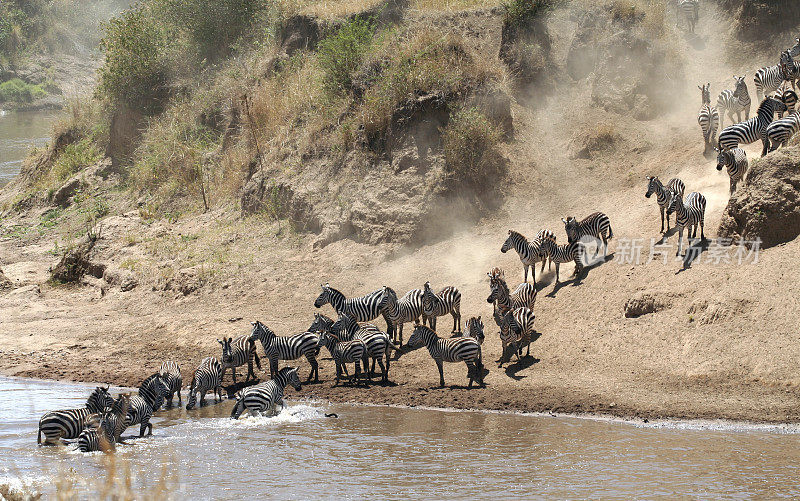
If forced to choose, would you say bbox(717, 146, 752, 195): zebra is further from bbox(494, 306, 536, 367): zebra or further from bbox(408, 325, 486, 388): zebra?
bbox(408, 325, 486, 388): zebra

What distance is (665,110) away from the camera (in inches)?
820

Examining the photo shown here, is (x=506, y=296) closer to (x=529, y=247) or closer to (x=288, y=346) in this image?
(x=529, y=247)

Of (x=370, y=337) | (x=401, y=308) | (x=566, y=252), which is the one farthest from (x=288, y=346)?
(x=566, y=252)

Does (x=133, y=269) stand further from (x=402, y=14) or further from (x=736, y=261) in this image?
(x=736, y=261)

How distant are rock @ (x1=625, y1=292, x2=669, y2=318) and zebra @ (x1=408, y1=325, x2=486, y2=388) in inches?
112

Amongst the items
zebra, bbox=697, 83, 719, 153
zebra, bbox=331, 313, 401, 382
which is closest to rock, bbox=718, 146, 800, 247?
zebra, bbox=697, 83, 719, 153

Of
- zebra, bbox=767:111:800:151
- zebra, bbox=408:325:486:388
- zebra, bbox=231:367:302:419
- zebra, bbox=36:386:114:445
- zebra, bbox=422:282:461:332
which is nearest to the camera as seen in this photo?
zebra, bbox=36:386:114:445

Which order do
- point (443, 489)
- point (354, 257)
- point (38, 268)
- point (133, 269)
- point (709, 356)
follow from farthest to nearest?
1. point (38, 268)
2. point (133, 269)
3. point (354, 257)
4. point (709, 356)
5. point (443, 489)

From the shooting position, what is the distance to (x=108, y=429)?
33.7 feet

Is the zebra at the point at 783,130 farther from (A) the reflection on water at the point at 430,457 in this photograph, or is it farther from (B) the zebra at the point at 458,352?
(B) the zebra at the point at 458,352

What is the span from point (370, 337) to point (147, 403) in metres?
3.59

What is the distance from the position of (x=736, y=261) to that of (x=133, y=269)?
1398 cm

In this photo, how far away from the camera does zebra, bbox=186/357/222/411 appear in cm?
1248

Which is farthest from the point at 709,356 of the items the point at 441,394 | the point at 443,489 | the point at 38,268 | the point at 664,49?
the point at 38,268
